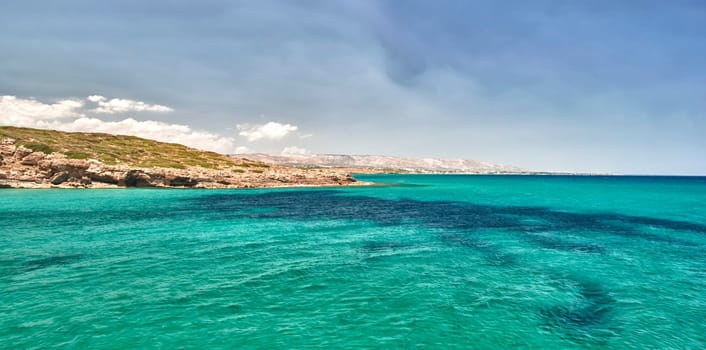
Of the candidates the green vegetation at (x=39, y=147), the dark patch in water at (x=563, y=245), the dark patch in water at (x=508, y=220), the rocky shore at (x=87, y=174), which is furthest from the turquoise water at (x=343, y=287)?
the green vegetation at (x=39, y=147)

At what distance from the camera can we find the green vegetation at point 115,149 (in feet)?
382

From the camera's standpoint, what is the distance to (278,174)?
141 metres

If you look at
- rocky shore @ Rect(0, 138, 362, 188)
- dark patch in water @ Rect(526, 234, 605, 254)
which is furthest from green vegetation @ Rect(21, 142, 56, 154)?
dark patch in water @ Rect(526, 234, 605, 254)

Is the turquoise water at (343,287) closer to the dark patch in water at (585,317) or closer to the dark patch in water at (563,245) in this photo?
the dark patch in water at (585,317)

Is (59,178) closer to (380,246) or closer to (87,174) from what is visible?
(87,174)

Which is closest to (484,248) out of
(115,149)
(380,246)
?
(380,246)

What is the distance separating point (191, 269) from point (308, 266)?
29.4 ft

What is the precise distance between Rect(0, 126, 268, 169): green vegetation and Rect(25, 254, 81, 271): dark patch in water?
99.3 metres

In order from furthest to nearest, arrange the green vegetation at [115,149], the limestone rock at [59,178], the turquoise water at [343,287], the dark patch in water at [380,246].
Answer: the green vegetation at [115,149] → the limestone rock at [59,178] → the dark patch in water at [380,246] → the turquoise water at [343,287]

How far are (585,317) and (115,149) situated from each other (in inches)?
6257

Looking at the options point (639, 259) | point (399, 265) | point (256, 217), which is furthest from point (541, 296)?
point (256, 217)

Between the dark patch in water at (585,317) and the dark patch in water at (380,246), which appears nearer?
the dark patch in water at (585,317)

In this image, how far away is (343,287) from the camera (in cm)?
2398

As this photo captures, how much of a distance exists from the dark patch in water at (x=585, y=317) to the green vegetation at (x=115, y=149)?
128363mm
